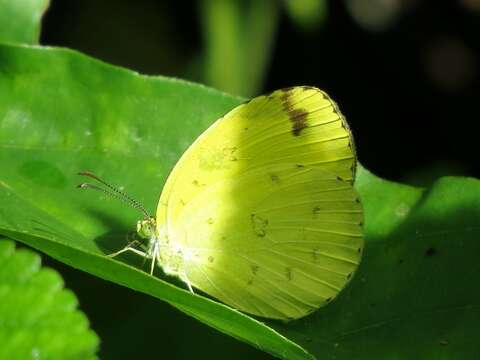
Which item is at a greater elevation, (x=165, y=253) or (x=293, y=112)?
(x=293, y=112)

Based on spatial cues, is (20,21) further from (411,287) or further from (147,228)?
(411,287)

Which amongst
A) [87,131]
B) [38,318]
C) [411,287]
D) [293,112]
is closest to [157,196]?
[87,131]

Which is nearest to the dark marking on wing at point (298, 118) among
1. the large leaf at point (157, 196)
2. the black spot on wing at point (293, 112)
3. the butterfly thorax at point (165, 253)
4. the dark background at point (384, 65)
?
the black spot on wing at point (293, 112)

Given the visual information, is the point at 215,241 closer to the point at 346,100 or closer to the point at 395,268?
the point at 395,268

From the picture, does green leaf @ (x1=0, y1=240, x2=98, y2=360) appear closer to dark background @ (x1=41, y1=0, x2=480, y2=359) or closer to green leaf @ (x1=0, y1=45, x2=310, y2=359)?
green leaf @ (x1=0, y1=45, x2=310, y2=359)

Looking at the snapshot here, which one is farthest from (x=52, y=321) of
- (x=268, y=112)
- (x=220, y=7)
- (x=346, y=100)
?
(x=346, y=100)

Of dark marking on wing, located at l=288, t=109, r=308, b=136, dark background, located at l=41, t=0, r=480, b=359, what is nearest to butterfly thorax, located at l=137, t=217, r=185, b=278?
dark marking on wing, located at l=288, t=109, r=308, b=136
